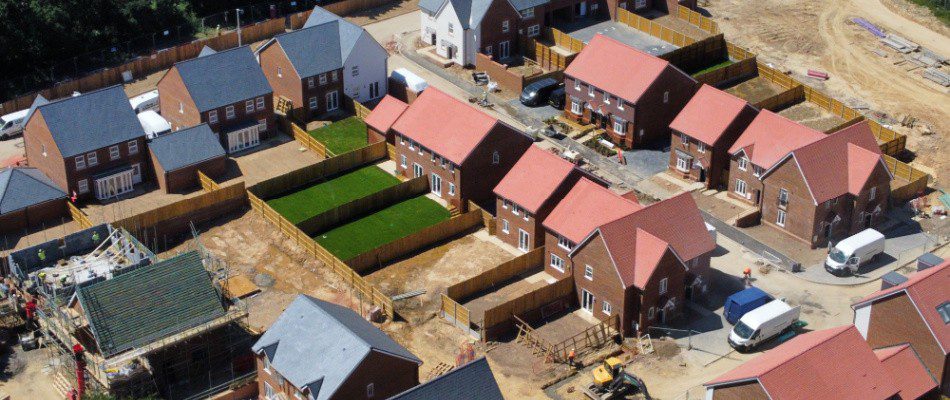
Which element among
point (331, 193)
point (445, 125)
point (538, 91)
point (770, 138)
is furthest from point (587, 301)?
point (538, 91)

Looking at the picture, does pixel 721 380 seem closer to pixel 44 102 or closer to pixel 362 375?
pixel 362 375

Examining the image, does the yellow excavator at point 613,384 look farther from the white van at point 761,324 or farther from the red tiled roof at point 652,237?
the white van at point 761,324

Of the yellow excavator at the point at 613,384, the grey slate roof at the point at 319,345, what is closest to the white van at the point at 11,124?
the grey slate roof at the point at 319,345

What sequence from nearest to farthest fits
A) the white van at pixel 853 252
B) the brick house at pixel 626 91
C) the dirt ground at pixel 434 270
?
the dirt ground at pixel 434 270 → the white van at pixel 853 252 → the brick house at pixel 626 91

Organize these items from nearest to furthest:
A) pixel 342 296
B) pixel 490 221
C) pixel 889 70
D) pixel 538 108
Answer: pixel 342 296, pixel 490 221, pixel 538 108, pixel 889 70

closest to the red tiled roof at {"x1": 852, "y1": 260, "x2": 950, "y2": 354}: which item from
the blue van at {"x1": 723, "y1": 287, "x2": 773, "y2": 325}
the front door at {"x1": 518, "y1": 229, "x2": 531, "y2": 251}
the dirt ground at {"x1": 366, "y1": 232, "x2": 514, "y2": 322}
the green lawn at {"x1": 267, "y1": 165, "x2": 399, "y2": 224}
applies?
the blue van at {"x1": 723, "y1": 287, "x2": 773, "y2": 325}

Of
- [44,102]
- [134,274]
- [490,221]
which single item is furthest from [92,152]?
[490,221]
